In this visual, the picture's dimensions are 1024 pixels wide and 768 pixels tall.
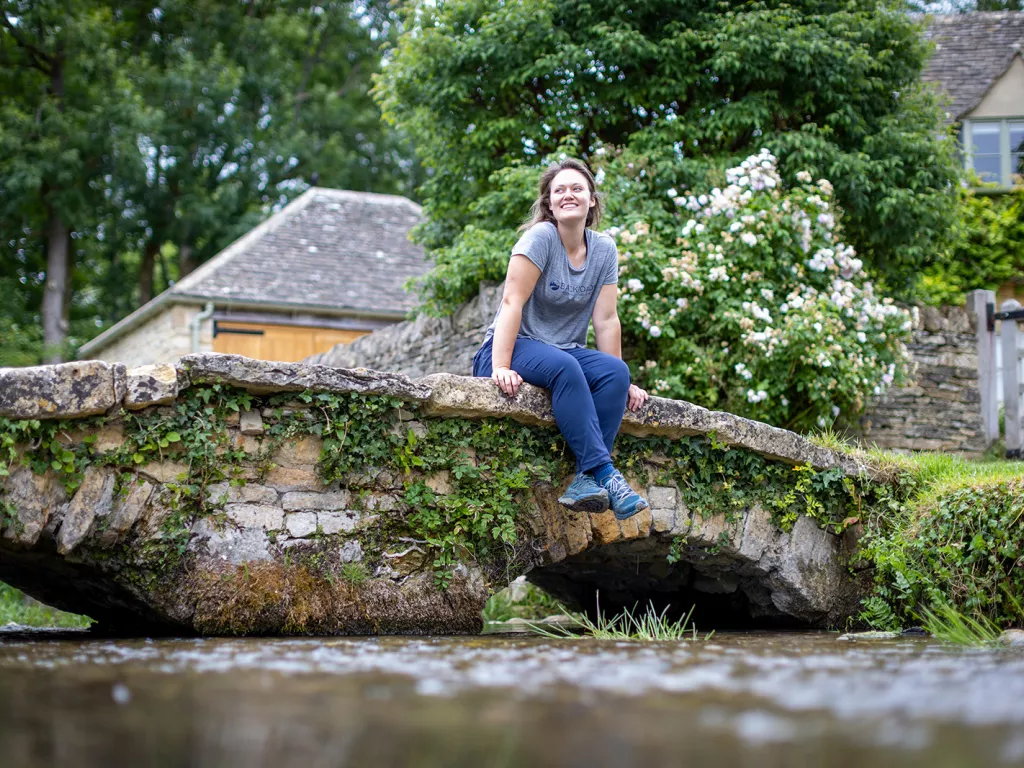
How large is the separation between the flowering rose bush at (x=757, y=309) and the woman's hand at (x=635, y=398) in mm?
2240

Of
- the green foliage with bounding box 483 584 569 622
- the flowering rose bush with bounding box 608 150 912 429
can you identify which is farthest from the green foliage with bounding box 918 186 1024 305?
the green foliage with bounding box 483 584 569 622

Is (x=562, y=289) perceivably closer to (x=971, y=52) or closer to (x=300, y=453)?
(x=300, y=453)

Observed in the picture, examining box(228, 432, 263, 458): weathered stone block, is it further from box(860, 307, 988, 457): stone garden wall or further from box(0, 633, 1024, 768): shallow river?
box(860, 307, 988, 457): stone garden wall

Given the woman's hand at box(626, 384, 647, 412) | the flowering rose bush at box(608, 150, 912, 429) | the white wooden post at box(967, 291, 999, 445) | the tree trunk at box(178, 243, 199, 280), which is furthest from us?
the tree trunk at box(178, 243, 199, 280)

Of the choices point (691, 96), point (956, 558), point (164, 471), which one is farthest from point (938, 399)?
point (164, 471)

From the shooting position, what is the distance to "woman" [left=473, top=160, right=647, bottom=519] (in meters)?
4.69

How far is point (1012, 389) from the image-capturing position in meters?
8.75

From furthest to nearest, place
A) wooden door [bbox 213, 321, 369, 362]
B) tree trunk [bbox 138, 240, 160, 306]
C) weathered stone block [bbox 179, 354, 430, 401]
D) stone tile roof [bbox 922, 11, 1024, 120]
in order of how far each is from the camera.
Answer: tree trunk [bbox 138, 240, 160, 306] → stone tile roof [bbox 922, 11, 1024, 120] → wooden door [bbox 213, 321, 369, 362] → weathered stone block [bbox 179, 354, 430, 401]

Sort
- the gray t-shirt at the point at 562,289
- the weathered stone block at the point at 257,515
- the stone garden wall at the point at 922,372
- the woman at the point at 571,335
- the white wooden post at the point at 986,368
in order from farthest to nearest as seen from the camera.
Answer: the white wooden post at the point at 986,368
the stone garden wall at the point at 922,372
the gray t-shirt at the point at 562,289
the woman at the point at 571,335
the weathered stone block at the point at 257,515

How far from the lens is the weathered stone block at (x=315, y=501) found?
4555 mm

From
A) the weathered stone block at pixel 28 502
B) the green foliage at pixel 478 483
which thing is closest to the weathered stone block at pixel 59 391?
the weathered stone block at pixel 28 502

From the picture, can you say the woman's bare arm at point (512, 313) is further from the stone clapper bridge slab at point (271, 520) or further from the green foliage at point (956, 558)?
the green foliage at point (956, 558)

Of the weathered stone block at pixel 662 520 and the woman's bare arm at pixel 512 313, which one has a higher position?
the woman's bare arm at pixel 512 313

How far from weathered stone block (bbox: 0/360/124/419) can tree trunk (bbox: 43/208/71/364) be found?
16.4 metres
